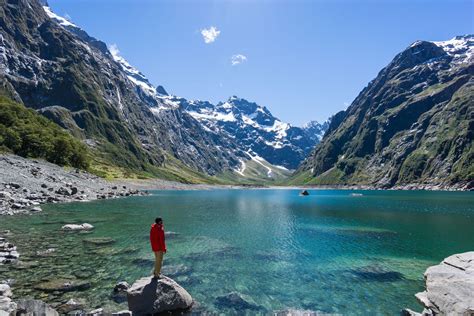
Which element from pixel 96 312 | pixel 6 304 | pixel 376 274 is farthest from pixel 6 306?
pixel 376 274

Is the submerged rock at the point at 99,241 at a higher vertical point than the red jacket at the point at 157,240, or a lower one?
lower

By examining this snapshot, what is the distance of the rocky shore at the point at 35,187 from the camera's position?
229 feet

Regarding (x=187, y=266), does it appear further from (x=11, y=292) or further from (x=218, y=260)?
(x=11, y=292)

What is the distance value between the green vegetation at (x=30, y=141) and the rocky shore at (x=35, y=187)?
29.6 ft

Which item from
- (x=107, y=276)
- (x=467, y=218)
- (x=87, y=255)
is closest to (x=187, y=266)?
(x=107, y=276)

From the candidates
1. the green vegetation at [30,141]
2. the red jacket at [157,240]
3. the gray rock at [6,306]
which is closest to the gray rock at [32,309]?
the gray rock at [6,306]

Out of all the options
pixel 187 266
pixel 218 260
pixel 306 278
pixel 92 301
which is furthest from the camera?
pixel 218 260

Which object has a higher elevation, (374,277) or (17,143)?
(17,143)

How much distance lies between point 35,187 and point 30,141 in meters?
46.3

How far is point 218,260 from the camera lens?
1489 inches

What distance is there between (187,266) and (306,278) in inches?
456

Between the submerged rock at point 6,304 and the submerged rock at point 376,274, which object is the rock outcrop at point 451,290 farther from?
the submerged rock at point 6,304

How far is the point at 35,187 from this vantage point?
8775cm

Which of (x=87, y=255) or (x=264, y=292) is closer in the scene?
(x=264, y=292)
